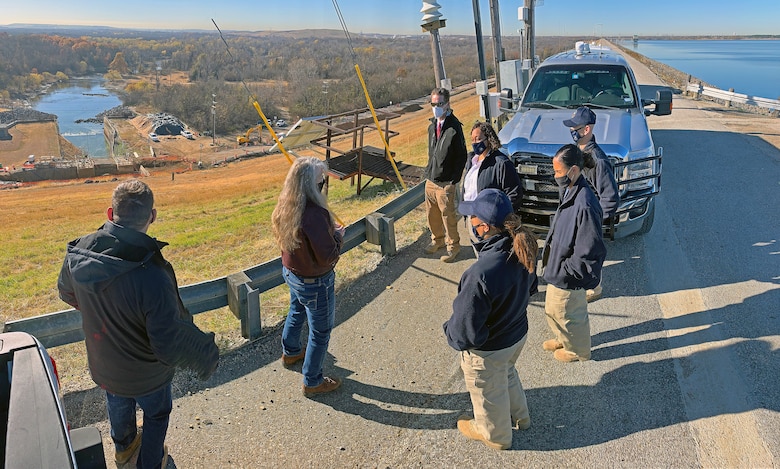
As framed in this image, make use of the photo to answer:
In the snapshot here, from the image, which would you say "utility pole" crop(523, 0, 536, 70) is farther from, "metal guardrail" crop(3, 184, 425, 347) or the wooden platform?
"metal guardrail" crop(3, 184, 425, 347)

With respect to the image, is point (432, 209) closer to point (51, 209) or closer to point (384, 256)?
point (384, 256)

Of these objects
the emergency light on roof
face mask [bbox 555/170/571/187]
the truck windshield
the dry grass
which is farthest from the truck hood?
the emergency light on roof

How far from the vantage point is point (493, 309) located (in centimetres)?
327

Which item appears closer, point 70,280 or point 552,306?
point 70,280

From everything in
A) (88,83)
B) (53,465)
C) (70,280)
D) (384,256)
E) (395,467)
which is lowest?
(395,467)

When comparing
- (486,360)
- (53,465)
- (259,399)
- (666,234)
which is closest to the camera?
(53,465)

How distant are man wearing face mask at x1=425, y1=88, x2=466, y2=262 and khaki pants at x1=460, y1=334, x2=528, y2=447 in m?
3.29

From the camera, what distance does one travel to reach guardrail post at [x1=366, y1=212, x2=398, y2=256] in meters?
6.81

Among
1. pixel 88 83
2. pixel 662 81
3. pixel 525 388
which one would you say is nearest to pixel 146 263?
pixel 525 388

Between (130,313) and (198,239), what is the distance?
8.51 metres

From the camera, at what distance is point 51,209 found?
2077 centimetres

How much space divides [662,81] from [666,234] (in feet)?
101

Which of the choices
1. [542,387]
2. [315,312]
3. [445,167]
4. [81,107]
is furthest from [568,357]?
[81,107]

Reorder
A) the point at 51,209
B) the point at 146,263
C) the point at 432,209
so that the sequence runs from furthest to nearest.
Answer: the point at 51,209
the point at 432,209
the point at 146,263
